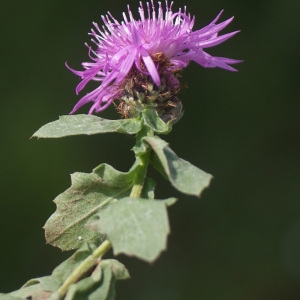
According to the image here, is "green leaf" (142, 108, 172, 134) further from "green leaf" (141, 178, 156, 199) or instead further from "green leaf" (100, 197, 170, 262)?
"green leaf" (100, 197, 170, 262)

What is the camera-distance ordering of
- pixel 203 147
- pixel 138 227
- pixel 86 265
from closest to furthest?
pixel 138 227, pixel 86 265, pixel 203 147

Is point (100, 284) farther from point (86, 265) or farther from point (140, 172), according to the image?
point (140, 172)

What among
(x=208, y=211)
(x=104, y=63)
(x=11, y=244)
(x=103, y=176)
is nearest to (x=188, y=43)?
(x=104, y=63)

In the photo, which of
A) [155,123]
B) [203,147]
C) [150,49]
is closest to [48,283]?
[155,123]

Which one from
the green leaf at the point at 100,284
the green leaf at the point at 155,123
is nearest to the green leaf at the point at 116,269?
the green leaf at the point at 100,284

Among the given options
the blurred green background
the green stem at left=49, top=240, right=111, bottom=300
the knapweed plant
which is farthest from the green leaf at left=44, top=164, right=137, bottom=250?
the blurred green background

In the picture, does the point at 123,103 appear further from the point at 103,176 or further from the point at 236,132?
the point at 236,132

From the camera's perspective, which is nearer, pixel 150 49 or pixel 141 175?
pixel 141 175
